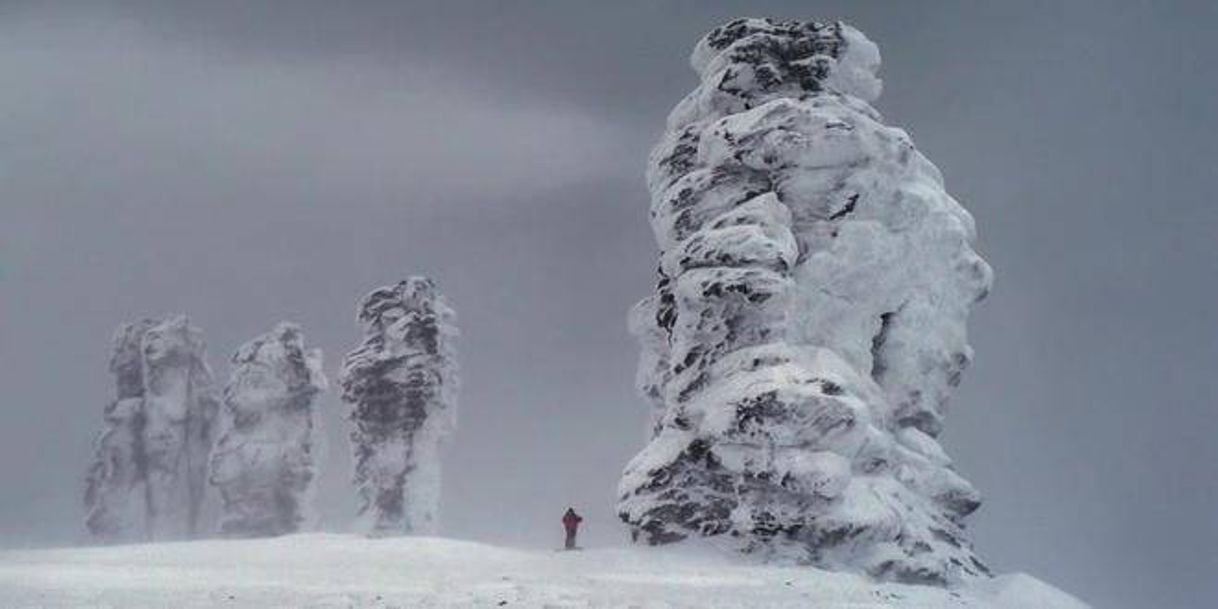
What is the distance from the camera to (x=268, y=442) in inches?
2741

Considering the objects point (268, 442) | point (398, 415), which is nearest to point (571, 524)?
point (398, 415)

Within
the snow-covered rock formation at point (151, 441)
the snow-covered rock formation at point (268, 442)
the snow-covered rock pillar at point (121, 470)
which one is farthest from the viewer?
the snow-covered rock formation at point (151, 441)

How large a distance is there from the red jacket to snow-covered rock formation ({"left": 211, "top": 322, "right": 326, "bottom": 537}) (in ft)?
123

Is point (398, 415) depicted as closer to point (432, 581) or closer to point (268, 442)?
point (268, 442)

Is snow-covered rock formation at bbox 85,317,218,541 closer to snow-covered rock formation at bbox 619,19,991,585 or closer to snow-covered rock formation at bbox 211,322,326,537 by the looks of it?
snow-covered rock formation at bbox 211,322,326,537

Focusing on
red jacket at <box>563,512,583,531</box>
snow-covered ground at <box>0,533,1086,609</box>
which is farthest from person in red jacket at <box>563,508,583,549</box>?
snow-covered ground at <box>0,533,1086,609</box>

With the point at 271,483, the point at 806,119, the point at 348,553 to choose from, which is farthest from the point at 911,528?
the point at 271,483

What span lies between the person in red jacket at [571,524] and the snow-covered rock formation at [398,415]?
24826 mm

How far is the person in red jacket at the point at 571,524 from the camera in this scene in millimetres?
37281

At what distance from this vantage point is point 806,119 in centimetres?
3775

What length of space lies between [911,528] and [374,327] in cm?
3819

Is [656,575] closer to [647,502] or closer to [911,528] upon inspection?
[647,502]

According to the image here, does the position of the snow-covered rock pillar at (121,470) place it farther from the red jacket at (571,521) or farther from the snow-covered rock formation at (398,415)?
the red jacket at (571,521)

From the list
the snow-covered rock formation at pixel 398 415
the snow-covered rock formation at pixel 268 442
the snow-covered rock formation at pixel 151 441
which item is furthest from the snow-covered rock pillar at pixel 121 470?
the snow-covered rock formation at pixel 398 415
